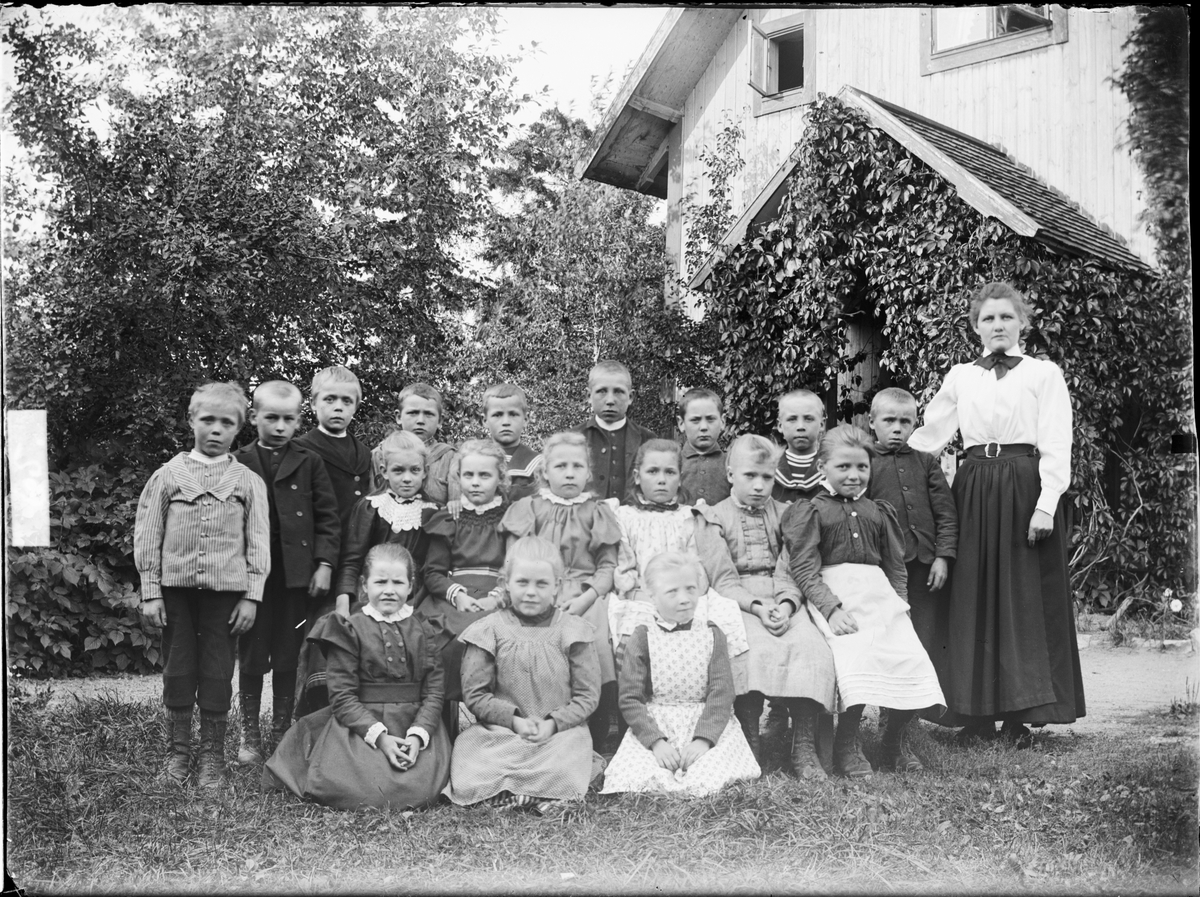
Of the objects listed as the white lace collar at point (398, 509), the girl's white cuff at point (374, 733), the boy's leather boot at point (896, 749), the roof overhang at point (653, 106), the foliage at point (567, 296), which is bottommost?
the boy's leather boot at point (896, 749)

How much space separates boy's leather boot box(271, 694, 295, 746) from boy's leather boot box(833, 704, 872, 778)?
236 centimetres

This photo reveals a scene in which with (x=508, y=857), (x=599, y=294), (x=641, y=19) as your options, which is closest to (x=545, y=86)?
(x=641, y=19)

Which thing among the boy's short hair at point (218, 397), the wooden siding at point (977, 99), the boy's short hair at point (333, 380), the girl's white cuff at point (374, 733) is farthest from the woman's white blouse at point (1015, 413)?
the boy's short hair at point (218, 397)

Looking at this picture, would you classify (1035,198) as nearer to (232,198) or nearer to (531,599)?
(531,599)

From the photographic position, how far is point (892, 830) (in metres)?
3.92

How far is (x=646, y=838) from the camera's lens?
12.6 ft

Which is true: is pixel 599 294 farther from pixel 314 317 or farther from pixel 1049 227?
pixel 1049 227

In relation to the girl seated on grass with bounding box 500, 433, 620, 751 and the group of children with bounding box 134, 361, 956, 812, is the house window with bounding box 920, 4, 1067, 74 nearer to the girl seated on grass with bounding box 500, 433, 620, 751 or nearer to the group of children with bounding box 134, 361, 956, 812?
the group of children with bounding box 134, 361, 956, 812

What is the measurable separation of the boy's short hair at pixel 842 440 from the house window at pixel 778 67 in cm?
215

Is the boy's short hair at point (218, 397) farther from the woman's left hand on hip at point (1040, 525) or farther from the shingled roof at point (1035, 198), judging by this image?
the shingled roof at point (1035, 198)

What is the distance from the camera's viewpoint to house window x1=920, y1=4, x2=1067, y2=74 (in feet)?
18.0

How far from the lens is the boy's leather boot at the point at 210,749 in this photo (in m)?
4.20

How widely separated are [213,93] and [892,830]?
14.1 feet

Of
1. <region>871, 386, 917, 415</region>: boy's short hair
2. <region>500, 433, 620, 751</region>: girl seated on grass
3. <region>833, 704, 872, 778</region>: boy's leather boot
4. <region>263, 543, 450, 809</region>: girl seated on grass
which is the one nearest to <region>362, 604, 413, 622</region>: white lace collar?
<region>263, 543, 450, 809</region>: girl seated on grass
